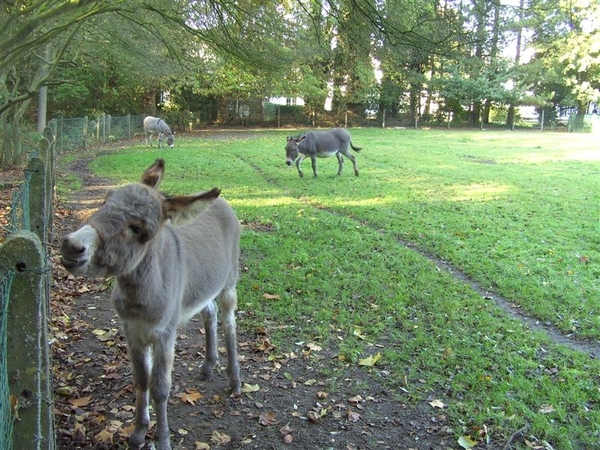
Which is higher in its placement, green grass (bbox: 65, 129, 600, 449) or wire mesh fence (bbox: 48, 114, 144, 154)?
wire mesh fence (bbox: 48, 114, 144, 154)

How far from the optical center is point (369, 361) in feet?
16.3

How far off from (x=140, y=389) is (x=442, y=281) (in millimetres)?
4620

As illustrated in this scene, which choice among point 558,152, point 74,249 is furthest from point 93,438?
point 558,152

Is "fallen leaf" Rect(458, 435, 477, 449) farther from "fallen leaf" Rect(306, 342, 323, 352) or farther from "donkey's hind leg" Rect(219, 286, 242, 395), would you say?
"donkey's hind leg" Rect(219, 286, 242, 395)

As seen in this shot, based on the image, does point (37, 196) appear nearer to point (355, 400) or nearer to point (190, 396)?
point (190, 396)

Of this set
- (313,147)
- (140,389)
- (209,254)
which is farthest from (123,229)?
(313,147)

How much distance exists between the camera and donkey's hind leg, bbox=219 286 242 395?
4.42 m

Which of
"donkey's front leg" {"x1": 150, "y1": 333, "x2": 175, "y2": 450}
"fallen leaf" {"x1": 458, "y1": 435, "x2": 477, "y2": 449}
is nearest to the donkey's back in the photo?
"donkey's front leg" {"x1": 150, "y1": 333, "x2": 175, "y2": 450}

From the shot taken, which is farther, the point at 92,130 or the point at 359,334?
the point at 92,130

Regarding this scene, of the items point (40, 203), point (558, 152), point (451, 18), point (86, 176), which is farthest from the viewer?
point (558, 152)

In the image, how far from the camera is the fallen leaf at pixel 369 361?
492 cm

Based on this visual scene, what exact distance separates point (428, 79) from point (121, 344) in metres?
39.6

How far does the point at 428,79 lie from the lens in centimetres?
4038

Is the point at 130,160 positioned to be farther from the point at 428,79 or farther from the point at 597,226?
the point at 428,79
